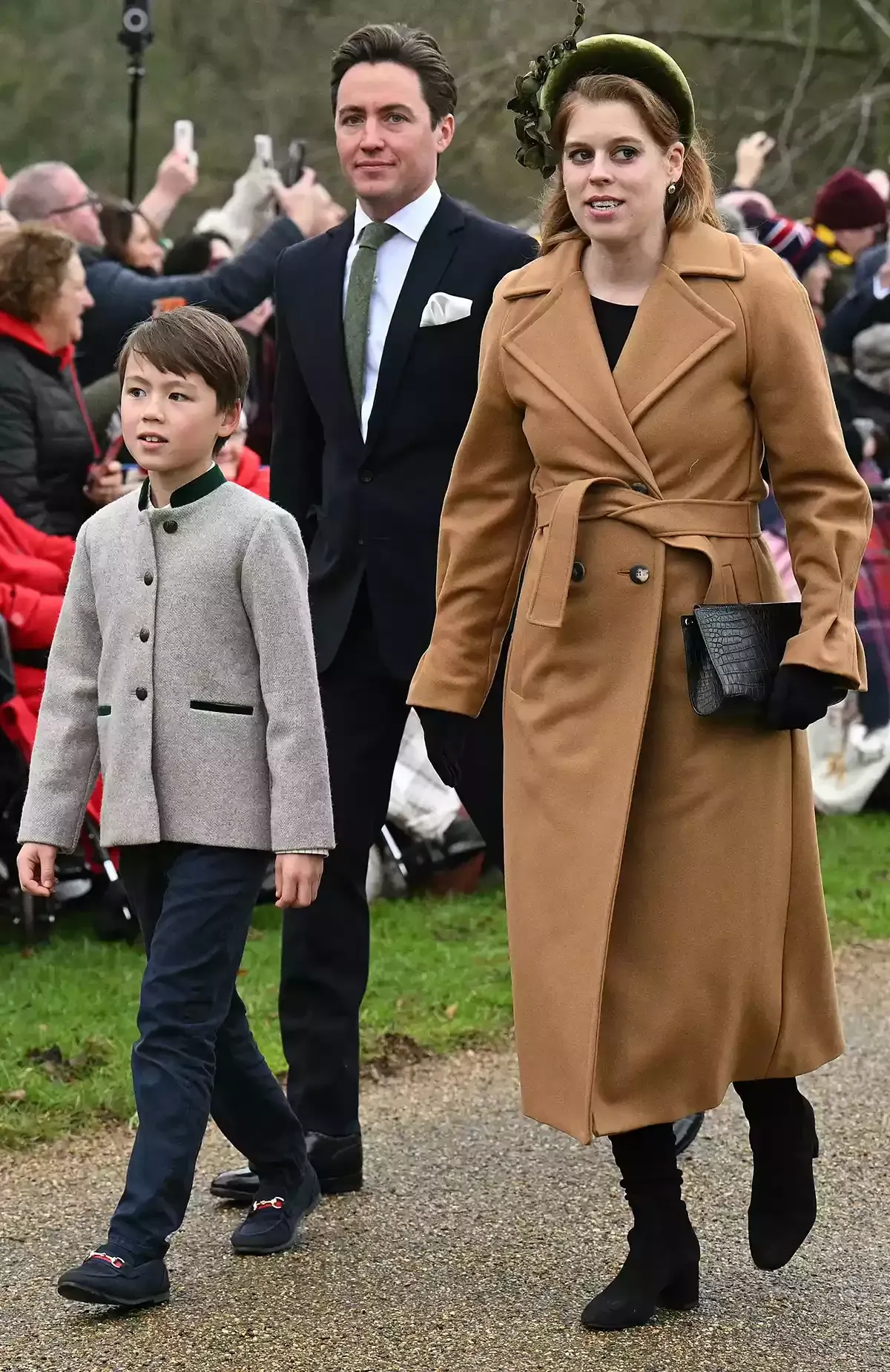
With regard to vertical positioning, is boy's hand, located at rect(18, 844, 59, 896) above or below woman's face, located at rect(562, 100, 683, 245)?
below

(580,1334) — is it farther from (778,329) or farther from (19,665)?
(19,665)

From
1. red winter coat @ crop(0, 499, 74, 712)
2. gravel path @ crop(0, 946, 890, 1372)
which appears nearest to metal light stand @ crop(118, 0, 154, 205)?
red winter coat @ crop(0, 499, 74, 712)

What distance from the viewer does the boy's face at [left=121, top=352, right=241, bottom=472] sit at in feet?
12.4

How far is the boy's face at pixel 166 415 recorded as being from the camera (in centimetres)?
379

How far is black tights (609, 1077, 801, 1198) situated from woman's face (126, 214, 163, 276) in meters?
4.98

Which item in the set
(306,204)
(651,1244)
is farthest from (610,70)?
(306,204)

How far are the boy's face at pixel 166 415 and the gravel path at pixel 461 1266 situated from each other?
1420 millimetres

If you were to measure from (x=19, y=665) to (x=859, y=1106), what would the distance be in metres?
2.80

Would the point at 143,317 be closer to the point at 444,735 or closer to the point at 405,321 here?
the point at 405,321

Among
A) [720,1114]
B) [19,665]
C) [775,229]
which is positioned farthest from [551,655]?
[775,229]

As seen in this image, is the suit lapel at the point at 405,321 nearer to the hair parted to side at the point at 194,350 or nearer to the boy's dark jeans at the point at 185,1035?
the hair parted to side at the point at 194,350

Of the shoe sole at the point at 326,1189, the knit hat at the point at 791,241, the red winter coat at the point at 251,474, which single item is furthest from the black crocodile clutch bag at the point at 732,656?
the knit hat at the point at 791,241

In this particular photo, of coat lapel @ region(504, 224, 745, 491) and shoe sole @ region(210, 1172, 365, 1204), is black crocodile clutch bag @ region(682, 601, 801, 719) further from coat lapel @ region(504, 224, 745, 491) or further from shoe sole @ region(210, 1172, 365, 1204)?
shoe sole @ region(210, 1172, 365, 1204)

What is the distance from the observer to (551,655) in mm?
3648
